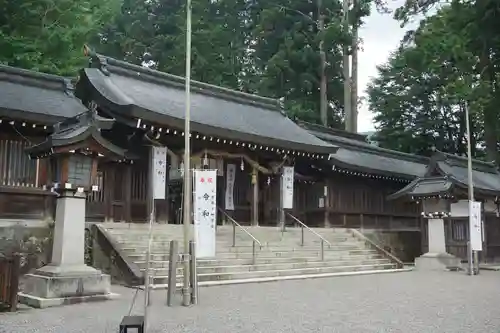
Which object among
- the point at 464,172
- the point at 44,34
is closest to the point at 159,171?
the point at 44,34

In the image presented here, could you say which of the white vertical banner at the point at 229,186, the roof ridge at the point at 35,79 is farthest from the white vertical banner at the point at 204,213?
the roof ridge at the point at 35,79

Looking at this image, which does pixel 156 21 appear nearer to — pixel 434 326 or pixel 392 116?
pixel 392 116

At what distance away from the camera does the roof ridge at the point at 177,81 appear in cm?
1772

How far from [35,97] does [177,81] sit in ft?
19.9

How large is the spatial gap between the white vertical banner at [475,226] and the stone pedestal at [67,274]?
38.0 feet

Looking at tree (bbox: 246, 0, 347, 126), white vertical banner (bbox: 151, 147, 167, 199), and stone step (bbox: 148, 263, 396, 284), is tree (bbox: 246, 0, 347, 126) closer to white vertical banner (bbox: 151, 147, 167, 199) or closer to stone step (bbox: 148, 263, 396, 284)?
stone step (bbox: 148, 263, 396, 284)

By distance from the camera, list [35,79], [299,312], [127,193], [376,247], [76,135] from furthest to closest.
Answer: [376,247]
[35,79]
[127,193]
[76,135]
[299,312]

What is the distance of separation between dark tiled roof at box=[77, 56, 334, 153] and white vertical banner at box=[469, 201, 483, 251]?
550 centimetres

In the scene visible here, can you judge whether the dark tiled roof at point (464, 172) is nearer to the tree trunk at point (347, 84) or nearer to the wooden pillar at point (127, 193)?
the tree trunk at point (347, 84)

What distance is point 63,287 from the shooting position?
9180 millimetres

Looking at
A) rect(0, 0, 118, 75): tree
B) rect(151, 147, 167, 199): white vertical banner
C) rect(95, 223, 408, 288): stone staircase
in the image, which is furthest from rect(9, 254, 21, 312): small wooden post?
rect(0, 0, 118, 75): tree

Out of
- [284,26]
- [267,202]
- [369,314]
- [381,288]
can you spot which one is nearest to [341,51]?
[284,26]

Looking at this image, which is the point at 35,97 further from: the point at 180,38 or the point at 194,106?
the point at 180,38

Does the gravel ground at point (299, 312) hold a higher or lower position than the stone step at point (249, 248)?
lower
